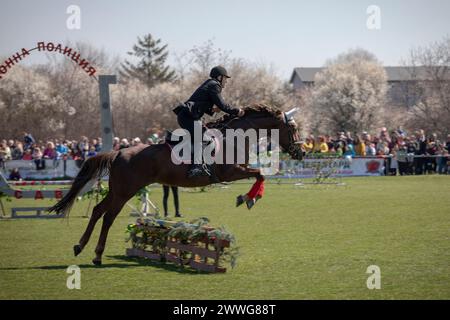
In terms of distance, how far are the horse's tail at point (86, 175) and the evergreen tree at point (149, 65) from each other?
8028 cm

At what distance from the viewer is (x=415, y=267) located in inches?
442

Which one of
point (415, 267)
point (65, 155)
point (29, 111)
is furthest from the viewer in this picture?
point (29, 111)

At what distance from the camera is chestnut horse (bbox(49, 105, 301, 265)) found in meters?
12.6

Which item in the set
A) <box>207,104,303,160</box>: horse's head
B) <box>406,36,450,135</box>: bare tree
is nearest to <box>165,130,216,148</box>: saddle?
<box>207,104,303,160</box>: horse's head

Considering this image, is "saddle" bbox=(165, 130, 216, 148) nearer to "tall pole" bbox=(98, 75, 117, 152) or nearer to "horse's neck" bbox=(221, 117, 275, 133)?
"horse's neck" bbox=(221, 117, 275, 133)

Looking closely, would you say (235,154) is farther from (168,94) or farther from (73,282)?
(168,94)

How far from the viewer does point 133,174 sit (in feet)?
41.2

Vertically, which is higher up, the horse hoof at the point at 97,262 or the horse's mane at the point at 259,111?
the horse's mane at the point at 259,111

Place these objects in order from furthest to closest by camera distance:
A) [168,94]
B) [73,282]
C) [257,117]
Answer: [168,94]
[257,117]
[73,282]

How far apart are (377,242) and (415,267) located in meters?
2.99

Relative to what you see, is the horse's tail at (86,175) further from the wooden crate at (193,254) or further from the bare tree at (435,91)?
the bare tree at (435,91)

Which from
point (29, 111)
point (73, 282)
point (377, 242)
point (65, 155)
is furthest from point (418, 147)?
point (29, 111)

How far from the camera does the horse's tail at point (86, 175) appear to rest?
13.1 meters

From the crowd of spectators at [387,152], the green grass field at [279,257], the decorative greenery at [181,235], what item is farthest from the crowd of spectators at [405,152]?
the decorative greenery at [181,235]
